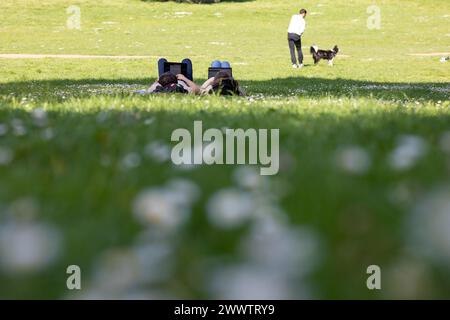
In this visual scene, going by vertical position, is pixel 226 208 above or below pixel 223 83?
below

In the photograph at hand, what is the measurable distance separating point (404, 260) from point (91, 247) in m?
0.76

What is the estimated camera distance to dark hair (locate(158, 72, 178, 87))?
9438 mm

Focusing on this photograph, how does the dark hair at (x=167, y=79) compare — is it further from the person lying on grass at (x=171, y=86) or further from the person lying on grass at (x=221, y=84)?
the person lying on grass at (x=221, y=84)

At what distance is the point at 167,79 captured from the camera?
945 centimetres

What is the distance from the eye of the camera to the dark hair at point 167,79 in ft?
31.0

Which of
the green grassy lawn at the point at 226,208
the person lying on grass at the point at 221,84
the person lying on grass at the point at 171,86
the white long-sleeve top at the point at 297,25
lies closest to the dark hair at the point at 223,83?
the person lying on grass at the point at 221,84

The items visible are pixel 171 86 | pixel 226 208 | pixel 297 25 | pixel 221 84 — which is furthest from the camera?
pixel 297 25

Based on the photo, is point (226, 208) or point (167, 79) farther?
point (167, 79)

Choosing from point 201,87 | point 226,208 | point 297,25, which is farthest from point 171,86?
point 297,25

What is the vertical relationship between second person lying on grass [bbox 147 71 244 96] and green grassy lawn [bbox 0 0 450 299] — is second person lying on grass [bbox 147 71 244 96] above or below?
above

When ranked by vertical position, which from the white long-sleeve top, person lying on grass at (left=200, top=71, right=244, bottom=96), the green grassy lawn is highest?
the white long-sleeve top

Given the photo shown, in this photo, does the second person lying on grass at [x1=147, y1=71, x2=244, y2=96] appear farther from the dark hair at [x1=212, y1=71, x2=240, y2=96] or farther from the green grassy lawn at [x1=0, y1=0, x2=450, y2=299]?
the green grassy lawn at [x1=0, y1=0, x2=450, y2=299]

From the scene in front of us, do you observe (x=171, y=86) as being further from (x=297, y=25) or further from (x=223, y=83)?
(x=297, y=25)

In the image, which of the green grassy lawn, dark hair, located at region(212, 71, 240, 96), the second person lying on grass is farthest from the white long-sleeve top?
the green grassy lawn
